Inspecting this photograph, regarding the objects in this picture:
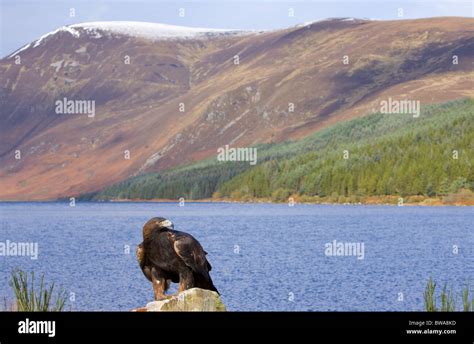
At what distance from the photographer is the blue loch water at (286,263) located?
4550cm

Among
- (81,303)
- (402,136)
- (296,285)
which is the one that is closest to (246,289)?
(296,285)

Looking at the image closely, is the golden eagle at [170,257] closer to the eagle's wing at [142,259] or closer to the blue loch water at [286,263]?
the eagle's wing at [142,259]

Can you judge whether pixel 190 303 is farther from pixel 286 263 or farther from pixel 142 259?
pixel 286 263

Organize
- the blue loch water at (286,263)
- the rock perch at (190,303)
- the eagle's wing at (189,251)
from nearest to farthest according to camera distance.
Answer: the rock perch at (190,303) < the eagle's wing at (189,251) < the blue loch water at (286,263)

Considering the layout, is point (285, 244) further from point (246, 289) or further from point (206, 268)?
point (206, 268)

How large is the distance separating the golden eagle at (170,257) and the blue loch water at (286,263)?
8257mm

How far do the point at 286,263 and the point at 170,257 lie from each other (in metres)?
43.6

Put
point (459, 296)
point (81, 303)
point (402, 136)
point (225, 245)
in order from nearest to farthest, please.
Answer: point (459, 296) → point (81, 303) → point (225, 245) → point (402, 136)

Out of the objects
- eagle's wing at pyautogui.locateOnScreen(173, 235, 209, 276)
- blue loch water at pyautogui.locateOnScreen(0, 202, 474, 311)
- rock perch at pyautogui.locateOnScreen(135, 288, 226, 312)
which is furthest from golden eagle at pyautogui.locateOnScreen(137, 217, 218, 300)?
blue loch water at pyautogui.locateOnScreen(0, 202, 474, 311)

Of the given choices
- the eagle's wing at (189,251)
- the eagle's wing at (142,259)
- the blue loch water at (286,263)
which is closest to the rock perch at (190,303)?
the eagle's wing at (189,251)

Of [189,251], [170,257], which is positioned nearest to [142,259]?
[170,257]

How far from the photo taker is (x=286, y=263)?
6469 centimetres

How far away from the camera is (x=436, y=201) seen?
162m
